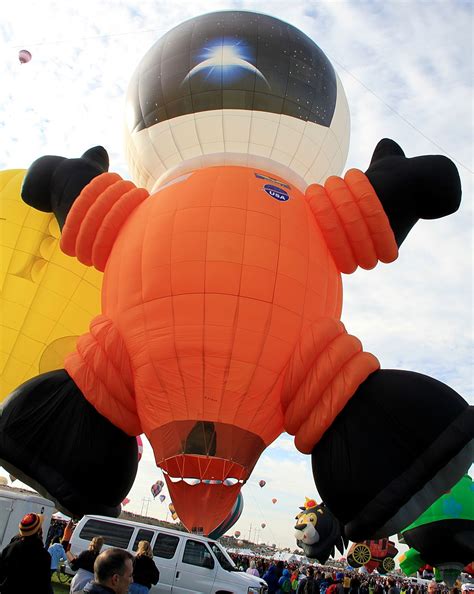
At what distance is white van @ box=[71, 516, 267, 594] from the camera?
226 inches

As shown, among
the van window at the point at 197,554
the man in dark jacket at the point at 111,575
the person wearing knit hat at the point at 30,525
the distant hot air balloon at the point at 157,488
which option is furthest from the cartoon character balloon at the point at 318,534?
the distant hot air balloon at the point at 157,488

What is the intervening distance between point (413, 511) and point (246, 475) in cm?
175

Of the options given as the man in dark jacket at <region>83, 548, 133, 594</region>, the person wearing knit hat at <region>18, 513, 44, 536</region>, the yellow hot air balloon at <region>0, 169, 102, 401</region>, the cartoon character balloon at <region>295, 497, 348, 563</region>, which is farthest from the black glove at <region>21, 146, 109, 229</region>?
the cartoon character balloon at <region>295, 497, 348, 563</region>

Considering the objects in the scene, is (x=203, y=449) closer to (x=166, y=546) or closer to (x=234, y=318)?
(x=166, y=546)

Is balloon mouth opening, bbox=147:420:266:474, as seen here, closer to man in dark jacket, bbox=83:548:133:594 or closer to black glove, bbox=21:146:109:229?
black glove, bbox=21:146:109:229

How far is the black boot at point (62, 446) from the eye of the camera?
21.0 feet

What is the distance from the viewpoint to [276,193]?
23.1ft

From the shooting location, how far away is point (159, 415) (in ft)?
20.8

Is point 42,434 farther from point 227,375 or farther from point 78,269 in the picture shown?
point 78,269

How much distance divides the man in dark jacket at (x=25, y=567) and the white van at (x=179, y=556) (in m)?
3.52

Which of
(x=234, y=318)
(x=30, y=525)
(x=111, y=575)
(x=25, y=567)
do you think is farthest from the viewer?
(x=234, y=318)

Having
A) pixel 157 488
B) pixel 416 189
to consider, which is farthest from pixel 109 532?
pixel 157 488

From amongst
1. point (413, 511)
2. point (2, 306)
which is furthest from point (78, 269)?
point (413, 511)

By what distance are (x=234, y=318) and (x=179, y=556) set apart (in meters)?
2.44
